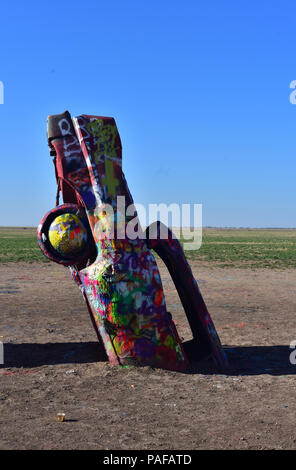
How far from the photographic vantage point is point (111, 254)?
21.0 feet

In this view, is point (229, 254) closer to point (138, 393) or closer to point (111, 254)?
point (111, 254)

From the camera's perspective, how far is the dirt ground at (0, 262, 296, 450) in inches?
179

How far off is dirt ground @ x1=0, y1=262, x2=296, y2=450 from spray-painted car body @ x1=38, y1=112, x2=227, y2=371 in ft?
1.02

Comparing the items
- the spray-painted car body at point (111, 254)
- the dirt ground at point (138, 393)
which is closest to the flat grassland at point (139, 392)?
the dirt ground at point (138, 393)

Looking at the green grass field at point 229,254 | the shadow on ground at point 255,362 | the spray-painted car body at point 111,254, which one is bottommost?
the green grass field at point 229,254

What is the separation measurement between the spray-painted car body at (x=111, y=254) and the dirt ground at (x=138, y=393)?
12.3 inches

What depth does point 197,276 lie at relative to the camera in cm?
1933

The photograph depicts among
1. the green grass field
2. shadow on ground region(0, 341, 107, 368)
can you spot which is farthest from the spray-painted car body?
the green grass field

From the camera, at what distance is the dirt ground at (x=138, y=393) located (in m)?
4.54

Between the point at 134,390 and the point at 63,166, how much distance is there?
2.94 meters

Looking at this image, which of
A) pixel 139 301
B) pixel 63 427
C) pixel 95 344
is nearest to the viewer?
pixel 63 427

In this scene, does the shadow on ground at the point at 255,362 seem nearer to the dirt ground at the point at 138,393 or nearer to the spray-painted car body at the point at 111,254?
the dirt ground at the point at 138,393

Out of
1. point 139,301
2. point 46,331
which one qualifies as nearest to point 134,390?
point 139,301
